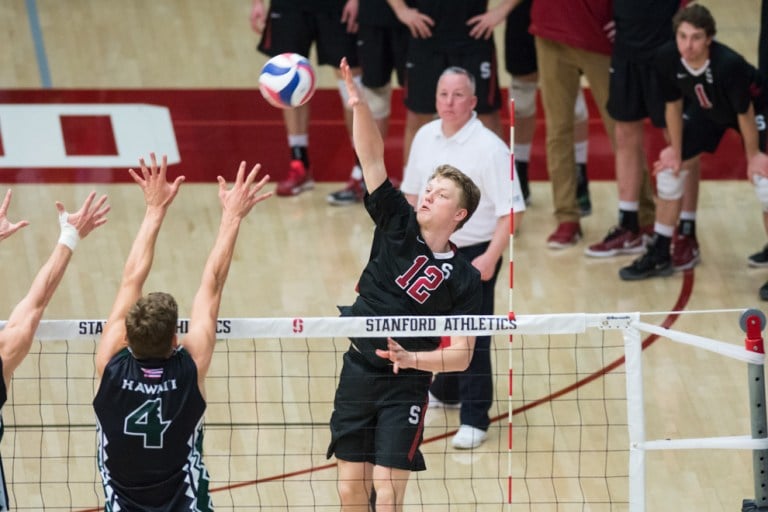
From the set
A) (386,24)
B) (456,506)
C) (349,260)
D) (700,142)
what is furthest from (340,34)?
(456,506)

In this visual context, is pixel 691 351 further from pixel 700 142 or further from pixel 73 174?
pixel 73 174

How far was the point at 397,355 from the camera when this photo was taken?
6977 mm

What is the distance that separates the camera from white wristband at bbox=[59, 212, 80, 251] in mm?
6663

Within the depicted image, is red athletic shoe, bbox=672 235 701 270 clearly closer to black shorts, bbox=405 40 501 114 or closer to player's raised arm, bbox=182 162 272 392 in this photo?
black shorts, bbox=405 40 501 114

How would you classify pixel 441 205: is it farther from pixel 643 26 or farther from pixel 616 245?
pixel 616 245

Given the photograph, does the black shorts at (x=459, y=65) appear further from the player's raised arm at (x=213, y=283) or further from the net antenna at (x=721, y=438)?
the player's raised arm at (x=213, y=283)

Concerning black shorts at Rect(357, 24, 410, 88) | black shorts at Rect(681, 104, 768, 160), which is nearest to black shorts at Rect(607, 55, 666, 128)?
black shorts at Rect(681, 104, 768, 160)

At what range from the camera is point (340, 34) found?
13094 mm

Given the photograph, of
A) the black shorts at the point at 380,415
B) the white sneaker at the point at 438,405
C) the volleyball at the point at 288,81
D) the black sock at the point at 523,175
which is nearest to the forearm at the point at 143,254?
the black shorts at the point at 380,415

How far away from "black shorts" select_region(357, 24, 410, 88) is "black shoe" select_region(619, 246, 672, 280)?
2.76 metres

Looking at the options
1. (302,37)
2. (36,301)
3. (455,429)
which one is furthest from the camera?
(302,37)

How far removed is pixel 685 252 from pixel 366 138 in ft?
17.7

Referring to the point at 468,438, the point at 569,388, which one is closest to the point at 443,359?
the point at 468,438

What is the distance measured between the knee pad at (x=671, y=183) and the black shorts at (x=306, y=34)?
10.7ft
